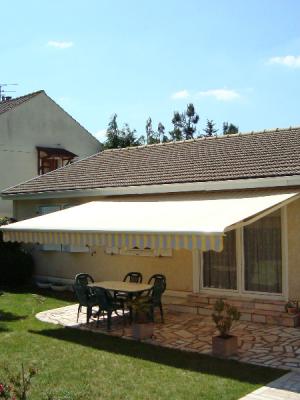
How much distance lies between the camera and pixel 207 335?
1784 cm

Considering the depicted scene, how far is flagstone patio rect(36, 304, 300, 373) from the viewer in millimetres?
15125

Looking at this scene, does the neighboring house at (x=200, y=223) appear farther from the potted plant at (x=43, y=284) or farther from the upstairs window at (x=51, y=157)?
the upstairs window at (x=51, y=157)

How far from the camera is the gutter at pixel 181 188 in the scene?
19516 mm

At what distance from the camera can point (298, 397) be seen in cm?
1163

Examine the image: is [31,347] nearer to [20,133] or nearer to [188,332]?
[188,332]

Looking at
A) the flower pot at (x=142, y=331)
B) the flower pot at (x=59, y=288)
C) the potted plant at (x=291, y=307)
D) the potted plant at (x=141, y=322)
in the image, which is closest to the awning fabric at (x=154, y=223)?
the potted plant at (x=141, y=322)

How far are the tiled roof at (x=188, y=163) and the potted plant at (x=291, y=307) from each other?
16.4 ft

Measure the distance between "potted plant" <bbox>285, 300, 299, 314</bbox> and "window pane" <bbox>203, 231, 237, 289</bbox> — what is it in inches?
114

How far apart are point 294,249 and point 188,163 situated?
7.98 meters

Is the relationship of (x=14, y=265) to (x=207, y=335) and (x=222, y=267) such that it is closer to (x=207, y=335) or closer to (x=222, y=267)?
(x=222, y=267)

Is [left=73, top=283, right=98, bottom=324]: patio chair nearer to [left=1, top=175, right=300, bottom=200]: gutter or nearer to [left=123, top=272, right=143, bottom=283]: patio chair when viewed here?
[left=123, top=272, right=143, bottom=283]: patio chair

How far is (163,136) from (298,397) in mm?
103259

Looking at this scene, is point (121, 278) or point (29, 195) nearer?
point (121, 278)

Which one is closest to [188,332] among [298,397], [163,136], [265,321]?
[265,321]
